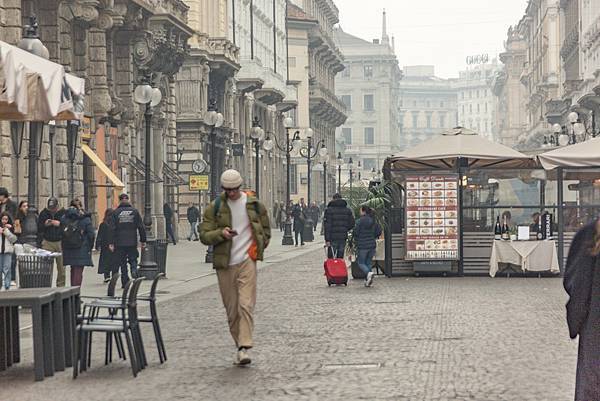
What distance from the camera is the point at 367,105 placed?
177000 millimetres

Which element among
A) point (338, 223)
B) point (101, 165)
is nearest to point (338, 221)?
point (338, 223)

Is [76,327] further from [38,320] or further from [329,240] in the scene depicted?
[329,240]

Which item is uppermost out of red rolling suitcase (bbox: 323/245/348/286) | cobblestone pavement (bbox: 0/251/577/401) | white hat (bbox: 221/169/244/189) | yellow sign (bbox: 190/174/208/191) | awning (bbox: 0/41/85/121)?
awning (bbox: 0/41/85/121)

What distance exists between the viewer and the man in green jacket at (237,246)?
41.7 feet

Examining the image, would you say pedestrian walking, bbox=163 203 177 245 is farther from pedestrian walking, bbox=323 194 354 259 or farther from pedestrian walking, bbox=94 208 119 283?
pedestrian walking, bbox=94 208 119 283

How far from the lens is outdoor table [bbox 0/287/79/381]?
11.9 metres

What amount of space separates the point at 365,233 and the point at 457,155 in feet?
11.0

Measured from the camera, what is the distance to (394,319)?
17.2 m

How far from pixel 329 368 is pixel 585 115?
68861 mm

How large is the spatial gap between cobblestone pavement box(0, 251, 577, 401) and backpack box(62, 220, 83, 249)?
2000 mm

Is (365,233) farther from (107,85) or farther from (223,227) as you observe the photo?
(107,85)

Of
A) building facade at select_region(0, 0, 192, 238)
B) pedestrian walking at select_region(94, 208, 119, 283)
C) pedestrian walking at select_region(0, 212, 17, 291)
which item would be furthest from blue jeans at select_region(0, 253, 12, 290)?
building facade at select_region(0, 0, 192, 238)

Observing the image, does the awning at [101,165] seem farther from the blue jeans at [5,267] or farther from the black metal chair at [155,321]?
the black metal chair at [155,321]

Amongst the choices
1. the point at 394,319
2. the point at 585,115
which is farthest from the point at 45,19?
the point at 585,115
